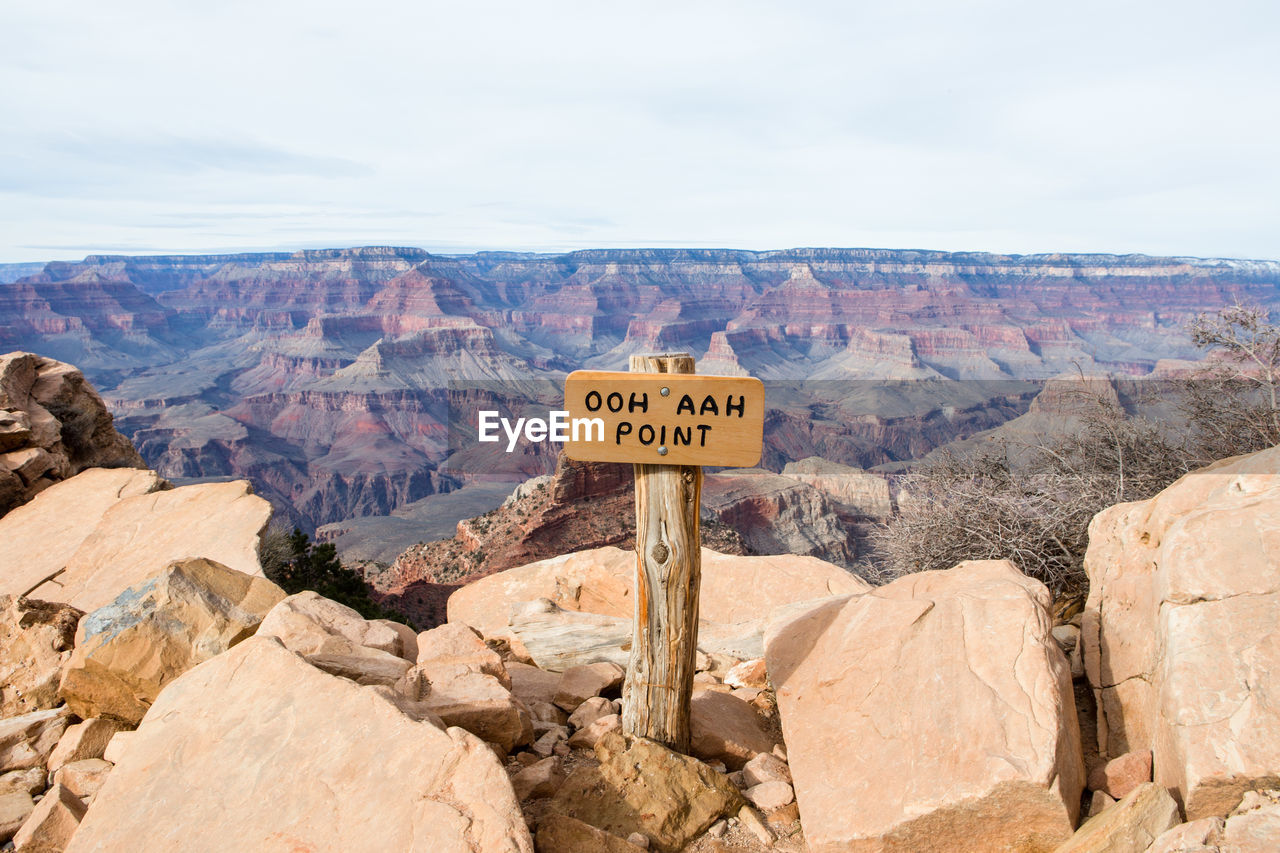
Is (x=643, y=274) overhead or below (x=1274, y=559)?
overhead

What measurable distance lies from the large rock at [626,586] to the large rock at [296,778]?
3.33 m

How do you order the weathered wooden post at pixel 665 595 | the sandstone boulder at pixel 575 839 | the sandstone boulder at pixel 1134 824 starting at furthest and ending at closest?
the weathered wooden post at pixel 665 595, the sandstone boulder at pixel 575 839, the sandstone boulder at pixel 1134 824

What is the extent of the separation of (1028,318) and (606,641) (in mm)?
164126

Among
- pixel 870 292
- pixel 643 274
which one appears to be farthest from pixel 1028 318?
pixel 643 274

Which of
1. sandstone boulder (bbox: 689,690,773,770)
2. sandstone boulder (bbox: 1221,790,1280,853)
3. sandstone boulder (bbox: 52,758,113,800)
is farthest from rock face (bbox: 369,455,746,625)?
sandstone boulder (bbox: 1221,790,1280,853)

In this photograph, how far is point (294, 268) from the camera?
580ft

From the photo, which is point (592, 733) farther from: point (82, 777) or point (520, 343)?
point (520, 343)

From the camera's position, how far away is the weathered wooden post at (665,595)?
3.67 meters

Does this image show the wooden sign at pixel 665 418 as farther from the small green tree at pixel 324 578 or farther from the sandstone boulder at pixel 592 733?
the small green tree at pixel 324 578

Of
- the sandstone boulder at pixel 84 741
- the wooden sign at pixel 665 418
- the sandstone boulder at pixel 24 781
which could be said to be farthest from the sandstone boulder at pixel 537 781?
the sandstone boulder at pixel 24 781

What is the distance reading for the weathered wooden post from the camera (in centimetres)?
367

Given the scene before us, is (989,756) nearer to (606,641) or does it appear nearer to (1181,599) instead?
(1181,599)

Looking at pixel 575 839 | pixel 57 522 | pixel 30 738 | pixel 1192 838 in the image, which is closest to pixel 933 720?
pixel 1192 838

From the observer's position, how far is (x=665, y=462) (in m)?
3.57
